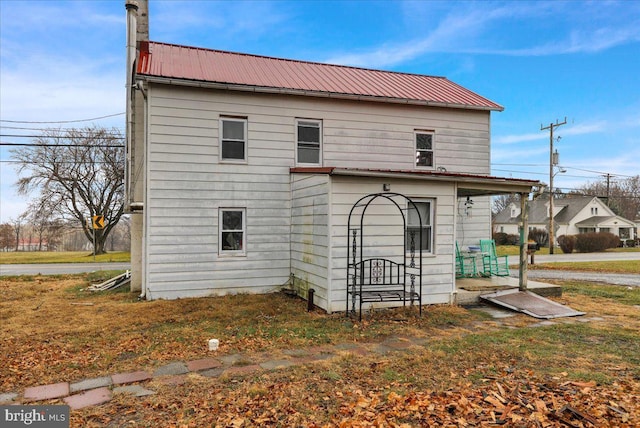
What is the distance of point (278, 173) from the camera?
9.84m

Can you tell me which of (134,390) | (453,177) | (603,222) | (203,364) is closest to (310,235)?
(453,177)

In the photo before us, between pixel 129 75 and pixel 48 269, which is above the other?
pixel 129 75

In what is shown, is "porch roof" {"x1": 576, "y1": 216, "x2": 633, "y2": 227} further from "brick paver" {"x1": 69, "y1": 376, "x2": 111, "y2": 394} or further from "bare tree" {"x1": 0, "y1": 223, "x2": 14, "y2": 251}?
"bare tree" {"x1": 0, "y1": 223, "x2": 14, "y2": 251}

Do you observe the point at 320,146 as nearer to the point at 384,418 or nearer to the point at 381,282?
the point at 381,282

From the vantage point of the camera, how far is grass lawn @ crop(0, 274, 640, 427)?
350cm

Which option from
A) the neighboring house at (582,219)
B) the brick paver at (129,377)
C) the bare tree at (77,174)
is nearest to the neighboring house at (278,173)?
the brick paver at (129,377)

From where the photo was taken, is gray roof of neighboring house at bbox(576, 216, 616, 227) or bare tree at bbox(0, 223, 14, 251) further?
gray roof of neighboring house at bbox(576, 216, 616, 227)

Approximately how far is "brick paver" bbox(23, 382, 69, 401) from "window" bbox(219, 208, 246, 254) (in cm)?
526

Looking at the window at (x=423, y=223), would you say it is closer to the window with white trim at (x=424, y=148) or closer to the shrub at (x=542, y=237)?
the window with white trim at (x=424, y=148)

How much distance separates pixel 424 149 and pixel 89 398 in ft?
32.2

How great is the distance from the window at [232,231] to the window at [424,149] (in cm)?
535

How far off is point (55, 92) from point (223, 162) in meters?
15.2

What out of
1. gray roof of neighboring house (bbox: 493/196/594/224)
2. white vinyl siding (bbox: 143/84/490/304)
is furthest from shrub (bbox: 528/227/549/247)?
white vinyl siding (bbox: 143/84/490/304)

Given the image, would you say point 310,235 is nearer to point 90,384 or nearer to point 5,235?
point 90,384
